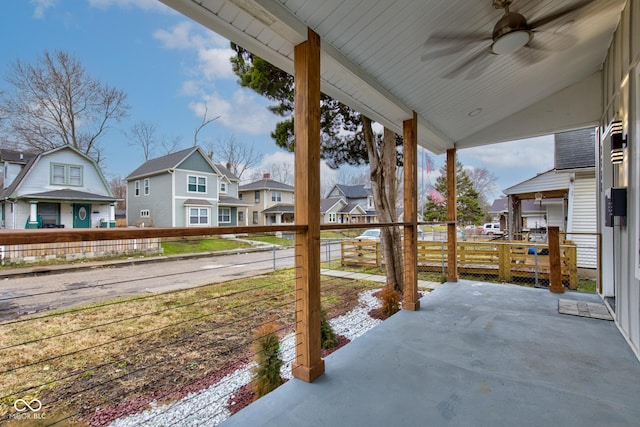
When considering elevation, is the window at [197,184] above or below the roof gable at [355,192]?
below

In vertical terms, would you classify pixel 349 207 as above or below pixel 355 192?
below

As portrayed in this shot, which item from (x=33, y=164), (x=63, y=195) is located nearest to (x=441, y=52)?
(x=33, y=164)

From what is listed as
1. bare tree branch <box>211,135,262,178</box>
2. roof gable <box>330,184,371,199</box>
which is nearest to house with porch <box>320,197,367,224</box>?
roof gable <box>330,184,371,199</box>

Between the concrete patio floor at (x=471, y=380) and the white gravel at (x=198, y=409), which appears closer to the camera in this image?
the concrete patio floor at (x=471, y=380)

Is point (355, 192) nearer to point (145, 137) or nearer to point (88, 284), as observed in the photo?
point (145, 137)

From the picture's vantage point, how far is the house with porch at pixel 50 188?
13.2 ft

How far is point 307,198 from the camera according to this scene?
6.61ft

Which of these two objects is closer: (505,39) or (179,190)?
(505,39)

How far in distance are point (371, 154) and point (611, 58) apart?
3337 millimetres

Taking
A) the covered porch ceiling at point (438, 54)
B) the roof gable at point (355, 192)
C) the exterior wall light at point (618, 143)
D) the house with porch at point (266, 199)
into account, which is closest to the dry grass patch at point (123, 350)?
the covered porch ceiling at point (438, 54)

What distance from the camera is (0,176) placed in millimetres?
4320

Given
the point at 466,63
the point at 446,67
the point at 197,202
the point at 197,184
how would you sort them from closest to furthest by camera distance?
the point at 466,63, the point at 446,67, the point at 197,184, the point at 197,202

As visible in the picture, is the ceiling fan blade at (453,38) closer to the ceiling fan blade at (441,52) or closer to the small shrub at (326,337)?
the ceiling fan blade at (441,52)

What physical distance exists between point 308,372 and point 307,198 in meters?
1.20
